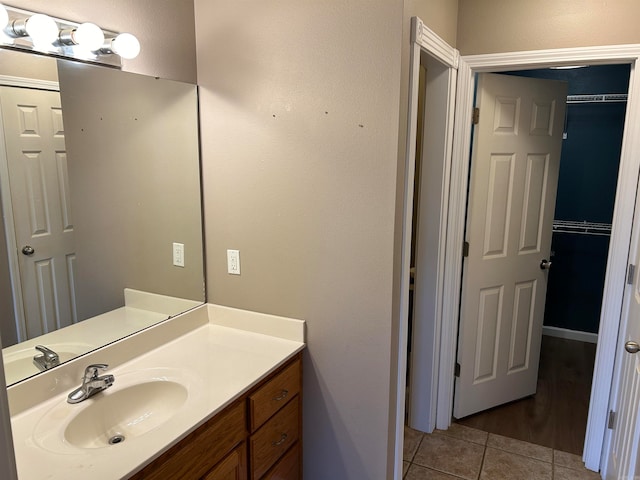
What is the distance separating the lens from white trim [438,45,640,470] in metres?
2.10

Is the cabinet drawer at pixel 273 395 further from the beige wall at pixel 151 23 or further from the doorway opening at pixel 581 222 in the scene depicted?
the doorway opening at pixel 581 222

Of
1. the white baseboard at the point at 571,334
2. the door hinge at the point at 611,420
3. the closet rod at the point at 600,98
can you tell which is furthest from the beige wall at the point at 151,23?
the white baseboard at the point at 571,334

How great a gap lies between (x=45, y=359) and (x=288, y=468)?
1033mm

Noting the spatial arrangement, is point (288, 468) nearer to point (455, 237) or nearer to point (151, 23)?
point (455, 237)

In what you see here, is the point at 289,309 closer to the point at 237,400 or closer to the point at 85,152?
the point at 237,400

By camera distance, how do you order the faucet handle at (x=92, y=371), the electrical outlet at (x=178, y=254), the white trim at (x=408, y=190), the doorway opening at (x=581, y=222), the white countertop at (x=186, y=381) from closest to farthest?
the white countertop at (x=186, y=381) < the faucet handle at (x=92, y=371) < the white trim at (x=408, y=190) < the electrical outlet at (x=178, y=254) < the doorway opening at (x=581, y=222)

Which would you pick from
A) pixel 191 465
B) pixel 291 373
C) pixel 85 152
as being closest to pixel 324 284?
pixel 291 373

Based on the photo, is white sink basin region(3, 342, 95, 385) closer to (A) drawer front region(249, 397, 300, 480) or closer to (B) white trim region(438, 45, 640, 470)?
(A) drawer front region(249, 397, 300, 480)

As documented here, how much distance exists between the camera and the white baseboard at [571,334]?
4.00 meters

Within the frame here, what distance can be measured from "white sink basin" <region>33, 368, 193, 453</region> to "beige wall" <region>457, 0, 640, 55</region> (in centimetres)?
209

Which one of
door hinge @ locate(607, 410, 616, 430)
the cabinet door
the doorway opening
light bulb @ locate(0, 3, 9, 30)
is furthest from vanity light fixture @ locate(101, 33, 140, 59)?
the doorway opening

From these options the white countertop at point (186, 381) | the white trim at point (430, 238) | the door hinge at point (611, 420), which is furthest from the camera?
the white trim at point (430, 238)

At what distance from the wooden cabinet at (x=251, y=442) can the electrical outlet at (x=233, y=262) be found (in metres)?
0.48

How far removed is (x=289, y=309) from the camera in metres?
1.98
